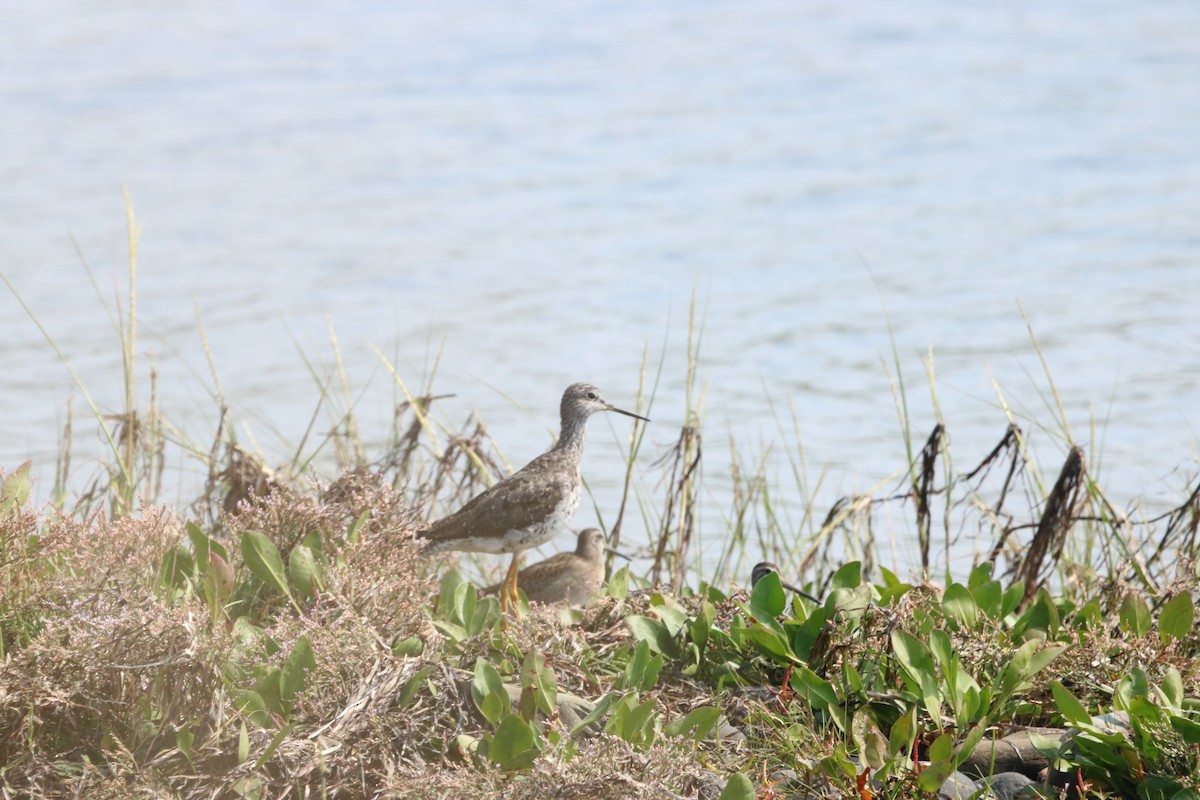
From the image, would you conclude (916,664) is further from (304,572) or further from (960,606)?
(304,572)

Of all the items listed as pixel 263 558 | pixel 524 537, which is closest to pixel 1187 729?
pixel 263 558

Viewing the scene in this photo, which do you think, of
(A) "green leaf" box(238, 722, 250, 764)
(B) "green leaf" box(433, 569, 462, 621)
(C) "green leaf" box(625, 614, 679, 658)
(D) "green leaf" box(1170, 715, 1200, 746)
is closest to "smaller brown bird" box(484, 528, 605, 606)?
(B) "green leaf" box(433, 569, 462, 621)

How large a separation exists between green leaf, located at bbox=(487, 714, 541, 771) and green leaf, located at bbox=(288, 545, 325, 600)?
1103 mm

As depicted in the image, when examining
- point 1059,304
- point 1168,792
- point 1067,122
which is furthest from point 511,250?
point 1168,792

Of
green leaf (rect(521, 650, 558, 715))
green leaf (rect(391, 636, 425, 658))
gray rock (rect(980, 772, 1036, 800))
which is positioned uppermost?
green leaf (rect(391, 636, 425, 658))

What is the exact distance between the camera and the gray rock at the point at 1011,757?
14.8 ft

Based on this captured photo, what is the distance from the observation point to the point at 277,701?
4.32 meters

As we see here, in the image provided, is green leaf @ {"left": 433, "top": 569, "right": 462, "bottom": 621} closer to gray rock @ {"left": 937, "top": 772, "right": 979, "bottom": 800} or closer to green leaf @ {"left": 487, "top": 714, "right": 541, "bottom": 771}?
green leaf @ {"left": 487, "top": 714, "right": 541, "bottom": 771}

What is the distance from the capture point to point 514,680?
4820 mm

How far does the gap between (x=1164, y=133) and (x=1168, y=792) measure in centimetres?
1713

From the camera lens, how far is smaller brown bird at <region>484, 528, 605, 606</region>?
725cm

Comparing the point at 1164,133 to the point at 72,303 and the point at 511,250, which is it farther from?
the point at 72,303

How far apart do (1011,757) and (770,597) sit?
90 cm

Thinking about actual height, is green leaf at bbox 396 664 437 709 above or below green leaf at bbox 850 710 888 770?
above
